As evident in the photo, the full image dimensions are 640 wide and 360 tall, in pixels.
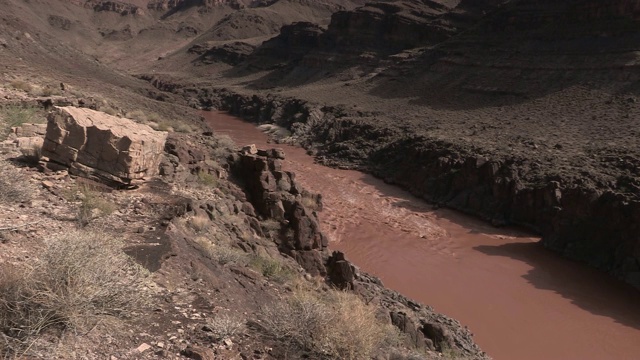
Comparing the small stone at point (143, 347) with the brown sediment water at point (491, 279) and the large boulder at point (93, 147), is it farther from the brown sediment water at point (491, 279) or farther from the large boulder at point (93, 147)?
the brown sediment water at point (491, 279)

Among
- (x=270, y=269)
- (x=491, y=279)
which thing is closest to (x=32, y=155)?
(x=270, y=269)

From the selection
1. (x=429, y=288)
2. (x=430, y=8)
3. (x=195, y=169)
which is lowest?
(x=429, y=288)

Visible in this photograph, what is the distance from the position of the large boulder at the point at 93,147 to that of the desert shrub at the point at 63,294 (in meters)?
3.47

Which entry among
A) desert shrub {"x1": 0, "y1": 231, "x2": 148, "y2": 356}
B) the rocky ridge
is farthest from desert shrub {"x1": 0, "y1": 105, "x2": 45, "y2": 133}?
desert shrub {"x1": 0, "y1": 231, "x2": 148, "y2": 356}

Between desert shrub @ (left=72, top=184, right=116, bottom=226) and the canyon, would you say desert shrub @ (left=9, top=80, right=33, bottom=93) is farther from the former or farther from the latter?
desert shrub @ (left=72, top=184, right=116, bottom=226)

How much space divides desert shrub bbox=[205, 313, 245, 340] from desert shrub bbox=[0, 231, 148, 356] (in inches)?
28.0

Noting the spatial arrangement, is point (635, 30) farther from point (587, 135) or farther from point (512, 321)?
point (512, 321)

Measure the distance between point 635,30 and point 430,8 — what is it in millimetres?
26201

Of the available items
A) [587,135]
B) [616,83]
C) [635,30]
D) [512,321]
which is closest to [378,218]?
[512,321]

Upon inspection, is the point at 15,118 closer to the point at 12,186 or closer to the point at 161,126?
the point at 12,186

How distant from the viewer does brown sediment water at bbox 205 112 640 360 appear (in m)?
11.6

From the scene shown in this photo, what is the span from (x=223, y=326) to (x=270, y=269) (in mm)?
3225

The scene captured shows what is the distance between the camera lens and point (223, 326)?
4.51m

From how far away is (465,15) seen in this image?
47875 mm
